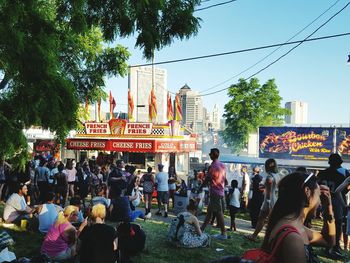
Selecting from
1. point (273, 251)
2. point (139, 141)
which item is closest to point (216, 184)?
point (273, 251)

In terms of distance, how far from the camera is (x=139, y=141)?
23.7m

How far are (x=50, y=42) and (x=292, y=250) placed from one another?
3.03m

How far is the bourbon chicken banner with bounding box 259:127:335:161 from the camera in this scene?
54.2ft

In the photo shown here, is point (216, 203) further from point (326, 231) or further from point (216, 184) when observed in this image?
point (326, 231)

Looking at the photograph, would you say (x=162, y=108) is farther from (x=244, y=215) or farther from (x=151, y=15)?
(x=151, y=15)

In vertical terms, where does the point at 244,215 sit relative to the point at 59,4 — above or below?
below

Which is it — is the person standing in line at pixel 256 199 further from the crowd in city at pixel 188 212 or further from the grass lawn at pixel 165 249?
the grass lawn at pixel 165 249

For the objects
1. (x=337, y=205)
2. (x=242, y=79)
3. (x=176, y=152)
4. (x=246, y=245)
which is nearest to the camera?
(x=337, y=205)

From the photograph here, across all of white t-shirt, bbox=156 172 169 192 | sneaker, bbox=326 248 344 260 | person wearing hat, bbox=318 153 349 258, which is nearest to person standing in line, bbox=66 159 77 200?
white t-shirt, bbox=156 172 169 192

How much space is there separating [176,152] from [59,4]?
21.4m

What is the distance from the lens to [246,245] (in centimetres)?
778

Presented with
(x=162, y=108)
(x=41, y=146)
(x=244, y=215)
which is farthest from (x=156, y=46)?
(x=162, y=108)

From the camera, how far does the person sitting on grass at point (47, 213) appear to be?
25.5 ft

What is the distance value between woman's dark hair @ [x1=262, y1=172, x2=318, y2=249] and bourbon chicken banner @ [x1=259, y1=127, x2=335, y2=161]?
15.5 meters
